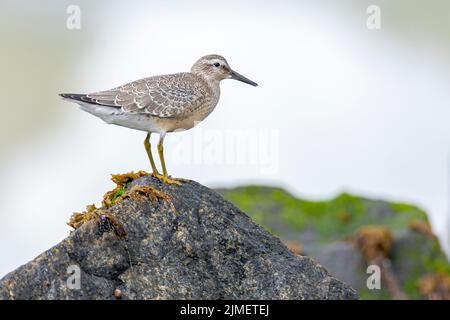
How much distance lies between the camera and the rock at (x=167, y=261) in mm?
10391

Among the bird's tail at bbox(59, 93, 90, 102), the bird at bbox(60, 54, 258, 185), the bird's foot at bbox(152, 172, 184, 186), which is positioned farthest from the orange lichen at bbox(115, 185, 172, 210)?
the bird's tail at bbox(59, 93, 90, 102)

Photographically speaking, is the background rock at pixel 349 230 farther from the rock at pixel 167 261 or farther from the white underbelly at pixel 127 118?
the rock at pixel 167 261

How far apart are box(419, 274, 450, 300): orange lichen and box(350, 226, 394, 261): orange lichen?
101 centimetres

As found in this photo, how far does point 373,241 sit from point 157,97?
276 inches

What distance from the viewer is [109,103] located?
560 inches

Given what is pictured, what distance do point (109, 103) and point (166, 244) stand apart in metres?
3.85

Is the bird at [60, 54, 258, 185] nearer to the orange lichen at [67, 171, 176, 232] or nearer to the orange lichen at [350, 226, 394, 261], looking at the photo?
the orange lichen at [67, 171, 176, 232]

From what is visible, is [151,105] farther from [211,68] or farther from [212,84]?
[211,68]

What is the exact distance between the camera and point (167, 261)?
10.9 m

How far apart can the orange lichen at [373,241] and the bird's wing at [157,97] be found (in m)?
6.06

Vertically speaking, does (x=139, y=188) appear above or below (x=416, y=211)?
above
